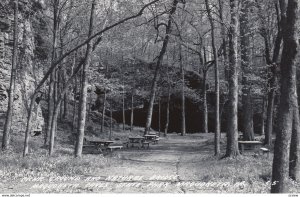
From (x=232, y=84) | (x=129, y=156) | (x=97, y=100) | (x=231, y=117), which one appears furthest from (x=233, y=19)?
(x=97, y=100)

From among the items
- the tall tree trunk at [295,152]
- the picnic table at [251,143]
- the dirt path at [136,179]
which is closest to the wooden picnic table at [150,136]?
the dirt path at [136,179]

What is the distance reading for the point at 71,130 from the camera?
27406 millimetres

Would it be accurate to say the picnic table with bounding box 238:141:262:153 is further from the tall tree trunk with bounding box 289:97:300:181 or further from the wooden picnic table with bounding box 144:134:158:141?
the wooden picnic table with bounding box 144:134:158:141

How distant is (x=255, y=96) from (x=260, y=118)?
88.2 inches

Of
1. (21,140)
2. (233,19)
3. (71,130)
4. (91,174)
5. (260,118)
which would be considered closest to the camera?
(91,174)

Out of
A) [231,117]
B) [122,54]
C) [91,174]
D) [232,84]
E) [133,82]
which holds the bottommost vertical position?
[91,174]

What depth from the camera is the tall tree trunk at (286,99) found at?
7246 mm

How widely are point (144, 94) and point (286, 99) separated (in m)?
27.9

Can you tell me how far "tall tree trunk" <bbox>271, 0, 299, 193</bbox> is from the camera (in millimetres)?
7246

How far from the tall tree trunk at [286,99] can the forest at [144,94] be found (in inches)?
0.8

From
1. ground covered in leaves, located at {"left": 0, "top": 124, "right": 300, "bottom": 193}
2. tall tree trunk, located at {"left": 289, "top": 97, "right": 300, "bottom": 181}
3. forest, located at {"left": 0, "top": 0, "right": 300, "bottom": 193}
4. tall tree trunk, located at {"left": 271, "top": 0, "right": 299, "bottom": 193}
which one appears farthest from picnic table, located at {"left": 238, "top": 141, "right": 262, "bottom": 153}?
tall tree trunk, located at {"left": 271, "top": 0, "right": 299, "bottom": 193}

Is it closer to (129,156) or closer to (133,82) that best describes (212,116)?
(133,82)

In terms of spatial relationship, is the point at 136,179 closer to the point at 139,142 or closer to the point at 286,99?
the point at 286,99

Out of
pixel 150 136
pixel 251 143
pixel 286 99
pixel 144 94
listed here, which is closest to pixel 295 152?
pixel 286 99
